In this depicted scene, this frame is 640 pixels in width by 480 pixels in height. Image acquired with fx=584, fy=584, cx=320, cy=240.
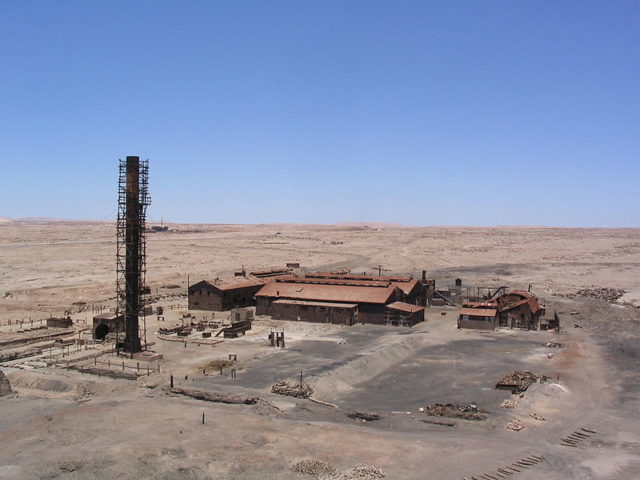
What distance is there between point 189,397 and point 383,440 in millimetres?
12744

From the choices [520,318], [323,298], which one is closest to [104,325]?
[323,298]

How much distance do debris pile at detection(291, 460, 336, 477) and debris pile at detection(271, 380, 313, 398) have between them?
30.8 feet

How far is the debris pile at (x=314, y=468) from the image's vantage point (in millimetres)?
24828

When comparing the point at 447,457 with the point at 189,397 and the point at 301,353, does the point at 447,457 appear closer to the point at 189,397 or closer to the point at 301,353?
the point at 189,397

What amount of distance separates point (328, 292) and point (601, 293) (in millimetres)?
46736

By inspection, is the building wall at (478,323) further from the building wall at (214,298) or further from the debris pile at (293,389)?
the debris pile at (293,389)

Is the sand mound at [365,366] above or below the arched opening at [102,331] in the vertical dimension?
below

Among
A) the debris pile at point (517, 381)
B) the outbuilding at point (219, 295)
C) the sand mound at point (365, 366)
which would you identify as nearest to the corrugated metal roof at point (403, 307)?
the sand mound at point (365, 366)

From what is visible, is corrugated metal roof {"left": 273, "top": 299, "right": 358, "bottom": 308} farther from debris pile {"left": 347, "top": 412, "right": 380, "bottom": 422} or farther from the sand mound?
debris pile {"left": 347, "top": 412, "right": 380, "bottom": 422}

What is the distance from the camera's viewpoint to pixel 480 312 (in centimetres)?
5912

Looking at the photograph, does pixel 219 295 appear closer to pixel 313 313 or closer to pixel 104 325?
pixel 313 313

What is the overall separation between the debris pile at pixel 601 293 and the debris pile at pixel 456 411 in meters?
55.8

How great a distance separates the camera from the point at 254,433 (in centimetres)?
2908

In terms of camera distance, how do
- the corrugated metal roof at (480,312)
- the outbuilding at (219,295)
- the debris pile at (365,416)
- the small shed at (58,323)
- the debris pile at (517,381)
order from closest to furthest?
Result: 1. the debris pile at (365,416)
2. the debris pile at (517,381)
3. the small shed at (58,323)
4. the corrugated metal roof at (480,312)
5. the outbuilding at (219,295)
